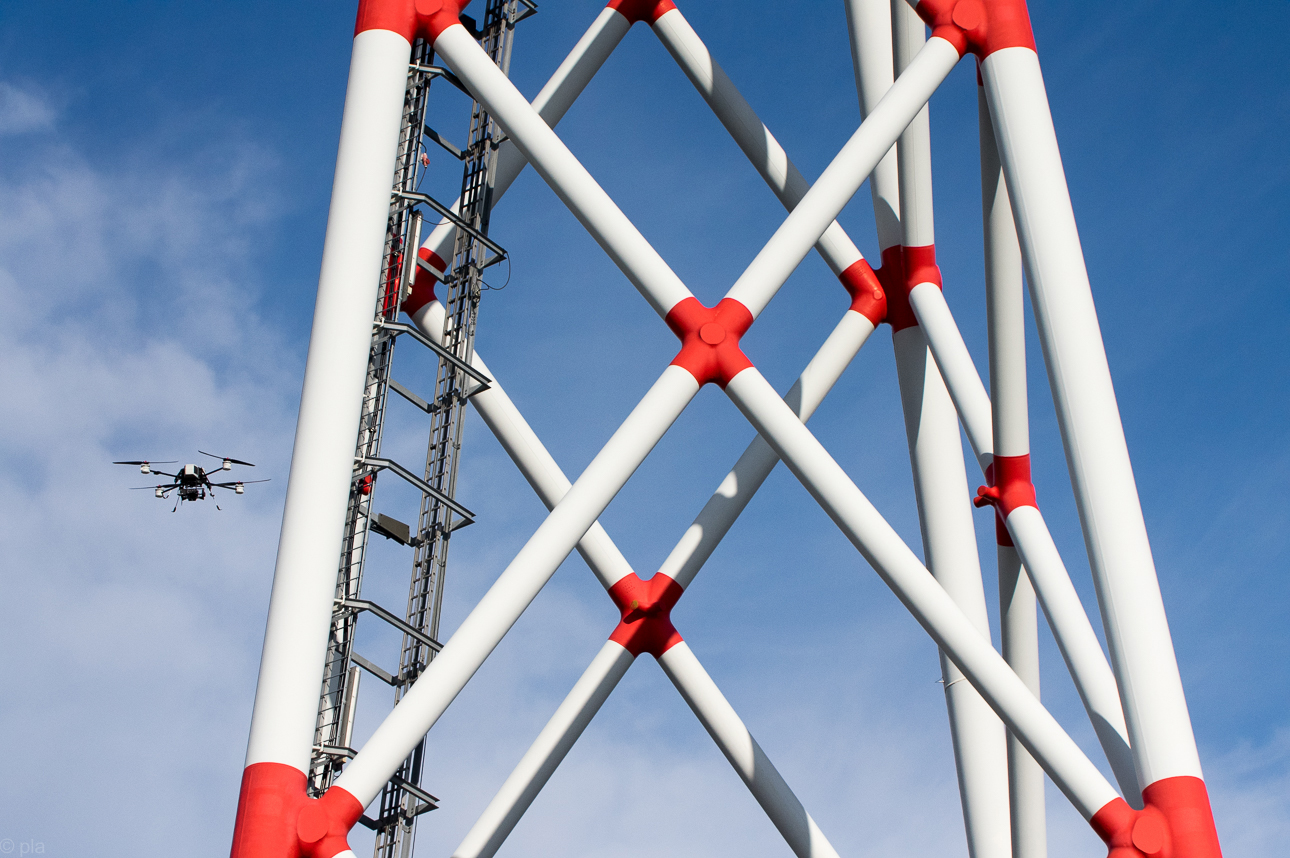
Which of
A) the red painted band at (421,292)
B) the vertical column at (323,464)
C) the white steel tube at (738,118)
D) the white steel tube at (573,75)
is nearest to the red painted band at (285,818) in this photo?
the vertical column at (323,464)

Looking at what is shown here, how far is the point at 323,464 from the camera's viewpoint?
1015 centimetres

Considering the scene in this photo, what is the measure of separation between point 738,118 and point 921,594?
6487mm

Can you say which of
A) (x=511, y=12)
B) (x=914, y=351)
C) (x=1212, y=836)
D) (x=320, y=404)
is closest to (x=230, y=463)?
(x=511, y=12)

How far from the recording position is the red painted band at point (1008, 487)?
13.4m

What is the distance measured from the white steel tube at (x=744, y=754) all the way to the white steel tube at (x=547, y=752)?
0.51 metres

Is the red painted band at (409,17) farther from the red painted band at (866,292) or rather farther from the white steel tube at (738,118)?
the red painted band at (866,292)

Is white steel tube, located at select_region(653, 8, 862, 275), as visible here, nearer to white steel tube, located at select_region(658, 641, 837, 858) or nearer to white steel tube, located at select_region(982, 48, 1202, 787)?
white steel tube, located at select_region(982, 48, 1202, 787)

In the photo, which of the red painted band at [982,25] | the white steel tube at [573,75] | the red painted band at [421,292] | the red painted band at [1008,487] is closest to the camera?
the red painted band at [982,25]

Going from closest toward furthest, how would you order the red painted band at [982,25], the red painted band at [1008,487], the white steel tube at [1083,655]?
1. the white steel tube at [1083,655]
2. the red painted band at [982,25]
3. the red painted band at [1008,487]

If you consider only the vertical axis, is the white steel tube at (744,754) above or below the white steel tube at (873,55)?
below

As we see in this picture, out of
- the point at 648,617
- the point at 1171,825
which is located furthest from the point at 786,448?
the point at 1171,825

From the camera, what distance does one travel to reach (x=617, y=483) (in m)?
10.7

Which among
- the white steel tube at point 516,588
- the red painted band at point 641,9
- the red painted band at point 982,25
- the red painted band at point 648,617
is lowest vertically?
the white steel tube at point 516,588

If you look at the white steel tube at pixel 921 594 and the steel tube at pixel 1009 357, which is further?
the steel tube at pixel 1009 357
